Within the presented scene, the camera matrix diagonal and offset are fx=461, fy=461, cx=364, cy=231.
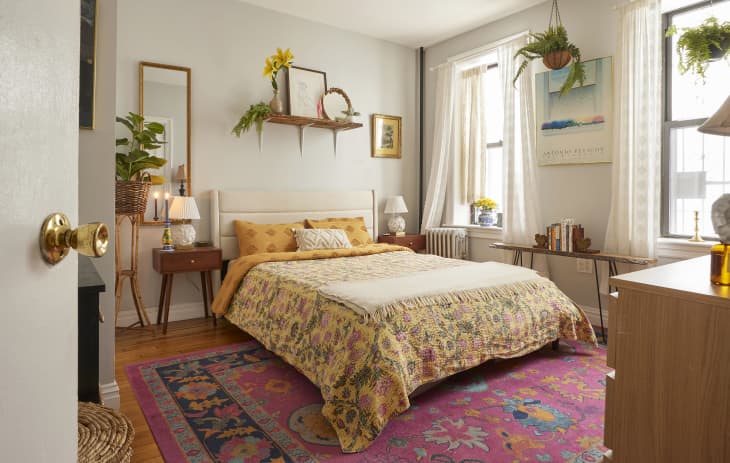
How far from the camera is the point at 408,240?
5102 mm

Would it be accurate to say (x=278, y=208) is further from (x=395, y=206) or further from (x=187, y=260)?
(x=395, y=206)

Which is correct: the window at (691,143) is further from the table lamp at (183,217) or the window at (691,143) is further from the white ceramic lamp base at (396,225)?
the table lamp at (183,217)

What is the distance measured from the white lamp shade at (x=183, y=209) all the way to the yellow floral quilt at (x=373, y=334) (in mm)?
814

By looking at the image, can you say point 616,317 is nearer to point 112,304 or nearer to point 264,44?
point 112,304

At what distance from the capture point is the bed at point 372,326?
2.08 m

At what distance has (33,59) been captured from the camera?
1.42 feet

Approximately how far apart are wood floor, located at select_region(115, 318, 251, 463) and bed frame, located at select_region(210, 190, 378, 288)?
18.5 inches

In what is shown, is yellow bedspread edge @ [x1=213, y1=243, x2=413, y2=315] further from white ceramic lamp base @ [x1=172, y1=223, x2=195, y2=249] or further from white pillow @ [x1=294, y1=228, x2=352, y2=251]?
white ceramic lamp base @ [x1=172, y1=223, x2=195, y2=249]

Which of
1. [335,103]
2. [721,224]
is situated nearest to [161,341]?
[335,103]

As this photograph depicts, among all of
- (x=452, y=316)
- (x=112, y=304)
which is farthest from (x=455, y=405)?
(x=112, y=304)

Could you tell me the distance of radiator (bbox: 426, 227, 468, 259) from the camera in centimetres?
504

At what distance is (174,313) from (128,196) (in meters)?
1.38

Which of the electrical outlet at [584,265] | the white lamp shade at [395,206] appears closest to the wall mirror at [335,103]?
the white lamp shade at [395,206]

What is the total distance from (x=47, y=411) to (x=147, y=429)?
194 centimetres
